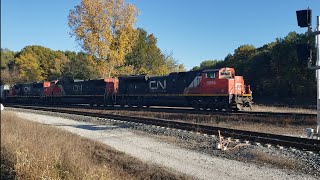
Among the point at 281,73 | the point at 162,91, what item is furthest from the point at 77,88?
the point at 281,73

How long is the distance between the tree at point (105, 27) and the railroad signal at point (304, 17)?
2577 centimetres

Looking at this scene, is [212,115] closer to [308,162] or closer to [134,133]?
[134,133]

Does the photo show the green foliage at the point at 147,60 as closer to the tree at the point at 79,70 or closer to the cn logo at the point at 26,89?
the tree at the point at 79,70

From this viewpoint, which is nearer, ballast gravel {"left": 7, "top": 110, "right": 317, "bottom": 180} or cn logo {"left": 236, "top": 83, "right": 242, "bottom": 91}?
ballast gravel {"left": 7, "top": 110, "right": 317, "bottom": 180}

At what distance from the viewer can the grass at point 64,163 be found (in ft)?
28.2

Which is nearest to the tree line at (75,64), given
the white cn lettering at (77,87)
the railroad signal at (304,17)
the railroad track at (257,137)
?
the white cn lettering at (77,87)

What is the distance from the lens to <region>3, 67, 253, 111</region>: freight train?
25.2 m

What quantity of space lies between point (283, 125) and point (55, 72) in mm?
64306

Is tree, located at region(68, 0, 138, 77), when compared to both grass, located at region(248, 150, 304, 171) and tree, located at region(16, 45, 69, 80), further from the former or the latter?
tree, located at region(16, 45, 69, 80)

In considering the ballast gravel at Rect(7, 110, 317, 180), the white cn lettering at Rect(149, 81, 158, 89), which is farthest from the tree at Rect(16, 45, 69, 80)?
the ballast gravel at Rect(7, 110, 317, 180)

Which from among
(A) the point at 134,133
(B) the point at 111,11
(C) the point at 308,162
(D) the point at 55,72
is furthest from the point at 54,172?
(D) the point at 55,72

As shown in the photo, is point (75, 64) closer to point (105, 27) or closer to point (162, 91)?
point (105, 27)

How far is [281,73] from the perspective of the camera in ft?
147

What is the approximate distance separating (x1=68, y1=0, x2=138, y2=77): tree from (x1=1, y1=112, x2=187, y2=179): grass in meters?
23.4
